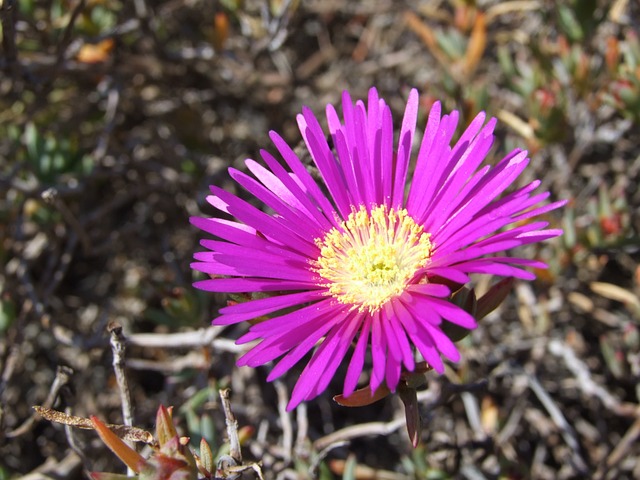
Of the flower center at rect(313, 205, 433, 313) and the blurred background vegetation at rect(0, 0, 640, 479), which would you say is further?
the blurred background vegetation at rect(0, 0, 640, 479)

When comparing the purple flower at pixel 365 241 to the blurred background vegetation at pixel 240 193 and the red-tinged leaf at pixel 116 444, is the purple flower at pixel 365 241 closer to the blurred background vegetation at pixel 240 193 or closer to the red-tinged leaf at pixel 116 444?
the red-tinged leaf at pixel 116 444

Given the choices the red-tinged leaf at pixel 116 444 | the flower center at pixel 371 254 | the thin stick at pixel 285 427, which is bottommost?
the red-tinged leaf at pixel 116 444

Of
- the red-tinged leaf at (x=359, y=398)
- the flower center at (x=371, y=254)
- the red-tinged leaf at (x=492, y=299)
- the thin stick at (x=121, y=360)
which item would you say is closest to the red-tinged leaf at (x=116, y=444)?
the thin stick at (x=121, y=360)

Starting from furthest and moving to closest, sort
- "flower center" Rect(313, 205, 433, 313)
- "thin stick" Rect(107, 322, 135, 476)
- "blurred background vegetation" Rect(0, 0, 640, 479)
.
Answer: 1. "blurred background vegetation" Rect(0, 0, 640, 479)
2. "flower center" Rect(313, 205, 433, 313)
3. "thin stick" Rect(107, 322, 135, 476)

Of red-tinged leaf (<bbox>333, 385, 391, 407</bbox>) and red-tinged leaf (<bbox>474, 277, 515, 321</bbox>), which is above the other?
red-tinged leaf (<bbox>474, 277, 515, 321</bbox>)

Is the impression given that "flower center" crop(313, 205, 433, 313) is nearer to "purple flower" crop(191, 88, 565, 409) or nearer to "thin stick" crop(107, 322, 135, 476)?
"purple flower" crop(191, 88, 565, 409)

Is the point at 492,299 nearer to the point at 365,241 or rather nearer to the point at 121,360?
the point at 365,241

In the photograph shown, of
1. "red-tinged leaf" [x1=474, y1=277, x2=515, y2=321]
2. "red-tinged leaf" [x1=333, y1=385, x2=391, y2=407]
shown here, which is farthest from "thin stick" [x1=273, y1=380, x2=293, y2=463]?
"red-tinged leaf" [x1=474, y1=277, x2=515, y2=321]

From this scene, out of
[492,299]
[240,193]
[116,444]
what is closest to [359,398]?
[492,299]
